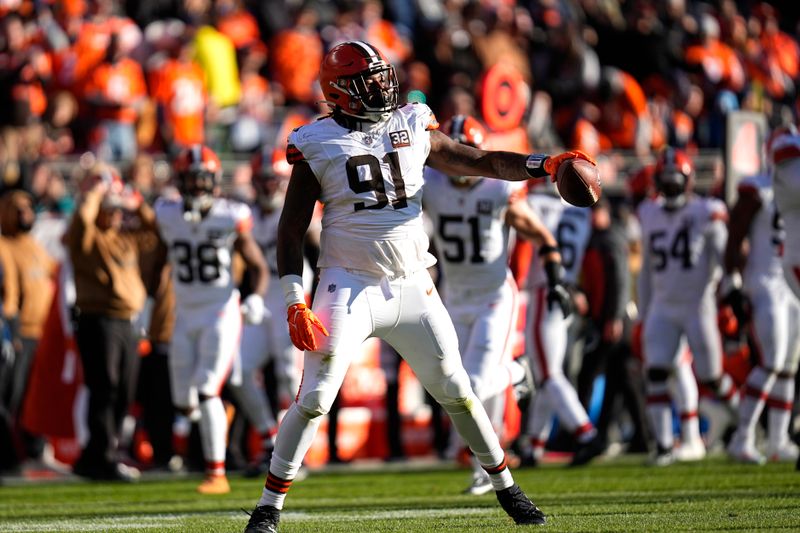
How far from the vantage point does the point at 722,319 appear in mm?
11578

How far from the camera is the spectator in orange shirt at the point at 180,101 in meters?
15.6

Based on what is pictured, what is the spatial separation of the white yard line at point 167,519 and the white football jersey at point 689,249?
3.77m

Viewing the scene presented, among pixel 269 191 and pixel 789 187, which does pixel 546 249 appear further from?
pixel 269 191

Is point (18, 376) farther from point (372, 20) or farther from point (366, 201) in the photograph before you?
point (372, 20)

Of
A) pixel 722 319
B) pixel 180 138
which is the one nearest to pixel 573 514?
pixel 722 319

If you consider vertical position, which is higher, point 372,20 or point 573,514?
point 372,20

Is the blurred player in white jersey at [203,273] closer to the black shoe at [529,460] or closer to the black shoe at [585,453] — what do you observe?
the black shoe at [529,460]

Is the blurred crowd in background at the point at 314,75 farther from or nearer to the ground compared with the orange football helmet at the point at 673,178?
farther from the ground

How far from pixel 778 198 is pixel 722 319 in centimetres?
249

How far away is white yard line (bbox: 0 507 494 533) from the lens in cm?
730

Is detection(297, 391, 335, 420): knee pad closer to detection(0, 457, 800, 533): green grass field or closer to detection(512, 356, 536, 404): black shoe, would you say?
detection(0, 457, 800, 533): green grass field

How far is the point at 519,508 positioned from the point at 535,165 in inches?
59.1

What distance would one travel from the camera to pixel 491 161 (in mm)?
6664

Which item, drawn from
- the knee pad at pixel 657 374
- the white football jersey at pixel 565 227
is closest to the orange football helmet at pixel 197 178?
the white football jersey at pixel 565 227
